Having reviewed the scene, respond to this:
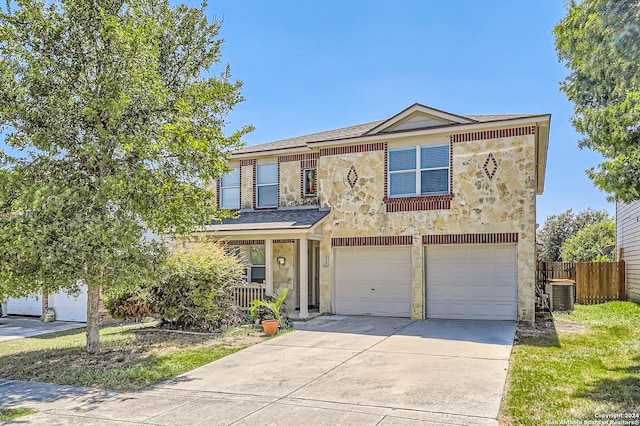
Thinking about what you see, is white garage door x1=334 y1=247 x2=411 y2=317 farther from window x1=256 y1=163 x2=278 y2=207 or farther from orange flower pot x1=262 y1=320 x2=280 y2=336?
orange flower pot x1=262 y1=320 x2=280 y2=336

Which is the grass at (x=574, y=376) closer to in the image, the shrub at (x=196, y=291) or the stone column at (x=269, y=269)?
the stone column at (x=269, y=269)

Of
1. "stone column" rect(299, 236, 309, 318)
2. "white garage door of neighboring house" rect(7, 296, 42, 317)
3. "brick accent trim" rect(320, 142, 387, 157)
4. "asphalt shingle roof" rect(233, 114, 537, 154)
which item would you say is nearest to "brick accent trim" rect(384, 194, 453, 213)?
"brick accent trim" rect(320, 142, 387, 157)

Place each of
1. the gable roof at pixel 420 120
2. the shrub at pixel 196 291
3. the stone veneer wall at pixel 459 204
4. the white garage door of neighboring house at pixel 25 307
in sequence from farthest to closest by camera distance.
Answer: the white garage door of neighboring house at pixel 25 307, the gable roof at pixel 420 120, the stone veneer wall at pixel 459 204, the shrub at pixel 196 291

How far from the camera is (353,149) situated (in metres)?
15.9

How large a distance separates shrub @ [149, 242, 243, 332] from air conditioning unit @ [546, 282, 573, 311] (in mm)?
10981

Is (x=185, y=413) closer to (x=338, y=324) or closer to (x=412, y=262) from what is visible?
(x=338, y=324)

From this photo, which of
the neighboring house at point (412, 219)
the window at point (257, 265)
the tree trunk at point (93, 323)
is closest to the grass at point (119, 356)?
the tree trunk at point (93, 323)

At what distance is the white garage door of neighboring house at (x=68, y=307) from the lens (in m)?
16.4

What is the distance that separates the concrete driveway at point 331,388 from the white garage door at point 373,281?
11.7 ft

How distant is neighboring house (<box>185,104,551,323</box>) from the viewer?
540 inches

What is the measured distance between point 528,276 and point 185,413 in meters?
10.4

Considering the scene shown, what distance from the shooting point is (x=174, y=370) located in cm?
887

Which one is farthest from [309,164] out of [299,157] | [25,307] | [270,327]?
[25,307]

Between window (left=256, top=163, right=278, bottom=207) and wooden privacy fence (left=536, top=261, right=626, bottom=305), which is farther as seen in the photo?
wooden privacy fence (left=536, top=261, right=626, bottom=305)
